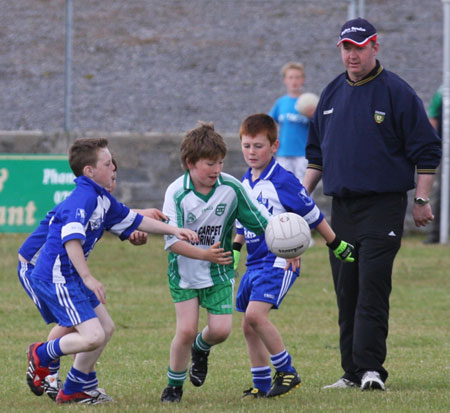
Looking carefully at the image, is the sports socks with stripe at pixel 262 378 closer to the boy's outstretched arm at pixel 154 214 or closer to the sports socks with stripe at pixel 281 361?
the sports socks with stripe at pixel 281 361

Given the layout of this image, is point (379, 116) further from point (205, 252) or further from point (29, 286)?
point (29, 286)

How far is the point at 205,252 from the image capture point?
A: 5.75 metres

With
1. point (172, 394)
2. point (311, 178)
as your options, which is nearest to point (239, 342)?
point (311, 178)

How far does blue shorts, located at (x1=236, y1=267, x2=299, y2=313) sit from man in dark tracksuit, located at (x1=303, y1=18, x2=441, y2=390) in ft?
1.49

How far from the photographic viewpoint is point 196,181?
6027 millimetres

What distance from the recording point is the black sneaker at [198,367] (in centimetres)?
641

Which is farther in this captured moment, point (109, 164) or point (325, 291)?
point (325, 291)

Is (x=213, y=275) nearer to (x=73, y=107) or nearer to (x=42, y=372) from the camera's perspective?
(x=42, y=372)

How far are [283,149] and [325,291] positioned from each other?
3051 millimetres

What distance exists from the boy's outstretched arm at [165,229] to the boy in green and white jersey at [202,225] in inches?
4.1

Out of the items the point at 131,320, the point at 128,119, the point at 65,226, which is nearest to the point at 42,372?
the point at 65,226

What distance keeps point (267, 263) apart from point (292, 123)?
7235 mm

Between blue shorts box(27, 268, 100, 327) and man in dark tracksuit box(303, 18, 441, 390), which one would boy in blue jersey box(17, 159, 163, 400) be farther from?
man in dark tracksuit box(303, 18, 441, 390)

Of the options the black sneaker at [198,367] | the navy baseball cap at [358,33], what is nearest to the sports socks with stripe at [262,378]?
the black sneaker at [198,367]
